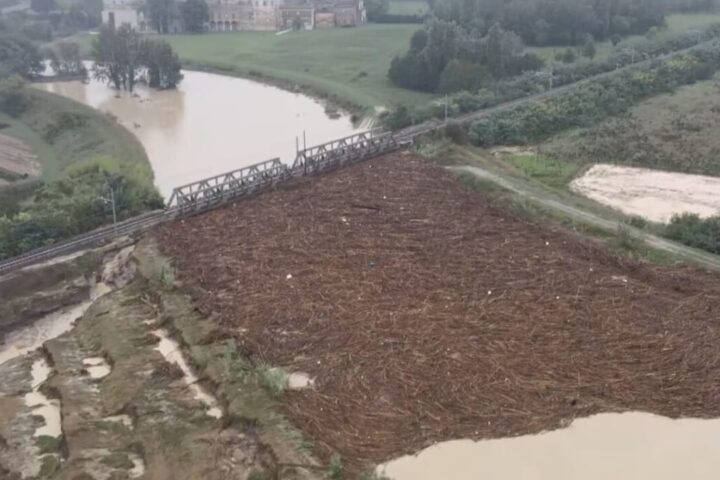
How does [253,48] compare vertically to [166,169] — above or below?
above

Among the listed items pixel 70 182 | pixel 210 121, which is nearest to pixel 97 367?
pixel 70 182

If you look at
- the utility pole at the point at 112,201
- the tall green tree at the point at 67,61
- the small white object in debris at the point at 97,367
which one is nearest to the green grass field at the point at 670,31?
the tall green tree at the point at 67,61

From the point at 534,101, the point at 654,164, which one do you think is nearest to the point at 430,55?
the point at 534,101

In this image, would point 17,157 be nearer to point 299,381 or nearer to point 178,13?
point 299,381

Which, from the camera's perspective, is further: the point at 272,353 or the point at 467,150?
the point at 467,150

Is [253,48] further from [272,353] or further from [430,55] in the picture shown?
[272,353]

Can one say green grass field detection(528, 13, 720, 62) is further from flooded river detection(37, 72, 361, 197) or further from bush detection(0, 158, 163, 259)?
bush detection(0, 158, 163, 259)
